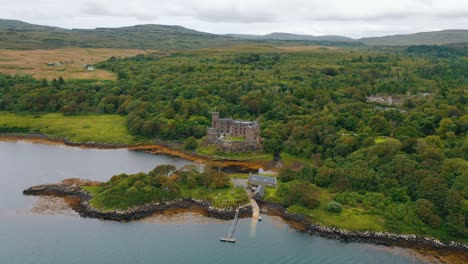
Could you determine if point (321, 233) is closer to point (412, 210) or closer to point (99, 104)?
point (412, 210)

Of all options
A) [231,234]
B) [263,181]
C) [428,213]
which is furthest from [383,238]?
[263,181]

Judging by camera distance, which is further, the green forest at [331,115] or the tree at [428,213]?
the green forest at [331,115]

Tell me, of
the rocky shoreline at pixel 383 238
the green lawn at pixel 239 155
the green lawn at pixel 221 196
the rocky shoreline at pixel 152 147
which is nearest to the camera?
the rocky shoreline at pixel 383 238

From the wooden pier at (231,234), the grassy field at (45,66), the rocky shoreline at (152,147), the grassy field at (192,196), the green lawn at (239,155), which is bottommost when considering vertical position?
the wooden pier at (231,234)

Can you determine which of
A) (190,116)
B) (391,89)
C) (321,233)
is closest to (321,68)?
(391,89)

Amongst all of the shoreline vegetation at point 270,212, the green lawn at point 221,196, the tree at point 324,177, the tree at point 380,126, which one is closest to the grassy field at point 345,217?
the shoreline vegetation at point 270,212

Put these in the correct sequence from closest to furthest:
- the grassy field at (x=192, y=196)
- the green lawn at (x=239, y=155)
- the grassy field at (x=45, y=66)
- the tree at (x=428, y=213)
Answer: the tree at (x=428, y=213) → the grassy field at (x=192, y=196) → the green lawn at (x=239, y=155) → the grassy field at (x=45, y=66)

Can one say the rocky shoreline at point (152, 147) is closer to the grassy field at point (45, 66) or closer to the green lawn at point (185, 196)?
the green lawn at point (185, 196)

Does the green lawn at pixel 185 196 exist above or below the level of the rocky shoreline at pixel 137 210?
above
